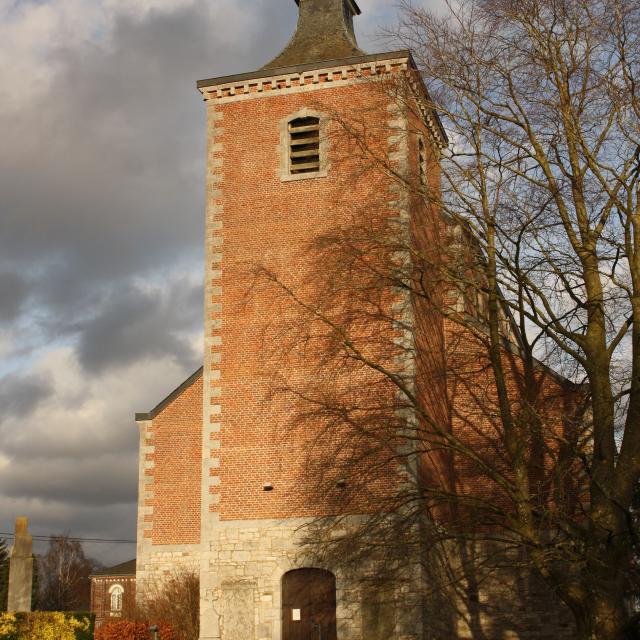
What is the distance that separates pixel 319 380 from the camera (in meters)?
19.5

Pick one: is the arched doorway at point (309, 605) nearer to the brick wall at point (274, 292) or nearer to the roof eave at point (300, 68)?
the brick wall at point (274, 292)

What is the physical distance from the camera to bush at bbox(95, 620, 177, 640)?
1966cm

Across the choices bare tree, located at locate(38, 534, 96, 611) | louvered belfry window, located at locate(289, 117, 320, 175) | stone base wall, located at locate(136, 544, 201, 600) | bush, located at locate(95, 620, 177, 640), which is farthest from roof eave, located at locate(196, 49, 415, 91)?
bare tree, located at locate(38, 534, 96, 611)

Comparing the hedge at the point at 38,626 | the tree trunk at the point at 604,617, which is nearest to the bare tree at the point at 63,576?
the hedge at the point at 38,626

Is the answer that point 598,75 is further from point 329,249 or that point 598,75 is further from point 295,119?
point 295,119

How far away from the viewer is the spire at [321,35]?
22.6m

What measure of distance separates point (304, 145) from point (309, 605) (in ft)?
31.8

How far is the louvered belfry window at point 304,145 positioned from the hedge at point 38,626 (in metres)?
10.2

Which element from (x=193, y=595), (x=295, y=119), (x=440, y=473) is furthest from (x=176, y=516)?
(x=295, y=119)

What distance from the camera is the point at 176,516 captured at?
73.3 feet

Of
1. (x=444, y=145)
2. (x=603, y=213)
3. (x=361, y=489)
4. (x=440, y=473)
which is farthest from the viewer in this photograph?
(x=440, y=473)

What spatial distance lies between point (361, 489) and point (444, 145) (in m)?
6.67

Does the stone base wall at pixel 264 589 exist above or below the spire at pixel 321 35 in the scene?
below

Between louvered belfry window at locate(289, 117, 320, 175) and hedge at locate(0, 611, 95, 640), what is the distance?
33.6ft
